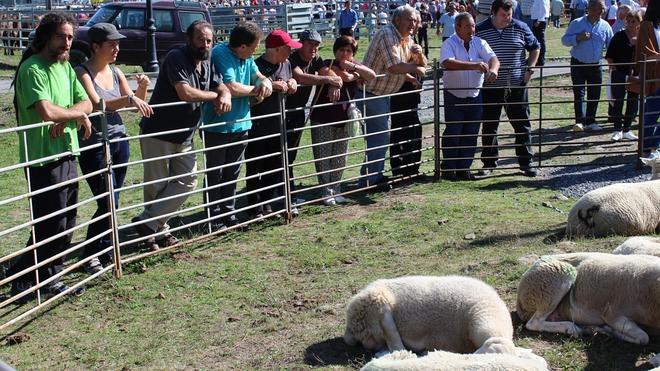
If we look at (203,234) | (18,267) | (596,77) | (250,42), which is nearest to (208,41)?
(250,42)

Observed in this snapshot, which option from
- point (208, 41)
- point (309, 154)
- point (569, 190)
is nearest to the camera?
point (208, 41)

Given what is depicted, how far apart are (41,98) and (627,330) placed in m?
4.39

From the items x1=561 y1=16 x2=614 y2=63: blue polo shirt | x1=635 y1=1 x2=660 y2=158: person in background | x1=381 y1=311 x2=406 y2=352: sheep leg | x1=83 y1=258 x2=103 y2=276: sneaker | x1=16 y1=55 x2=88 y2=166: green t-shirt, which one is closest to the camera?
x1=381 y1=311 x2=406 y2=352: sheep leg

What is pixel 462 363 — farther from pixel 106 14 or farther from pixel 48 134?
pixel 106 14

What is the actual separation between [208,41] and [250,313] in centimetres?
287

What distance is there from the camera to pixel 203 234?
8891mm

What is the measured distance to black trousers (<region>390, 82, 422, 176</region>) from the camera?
11086 mm

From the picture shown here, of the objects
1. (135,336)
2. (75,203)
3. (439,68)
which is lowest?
(135,336)

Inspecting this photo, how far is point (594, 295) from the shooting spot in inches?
228

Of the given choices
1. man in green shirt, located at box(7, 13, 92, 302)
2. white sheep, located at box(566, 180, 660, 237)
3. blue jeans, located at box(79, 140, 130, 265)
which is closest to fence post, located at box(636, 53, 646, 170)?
white sheep, located at box(566, 180, 660, 237)

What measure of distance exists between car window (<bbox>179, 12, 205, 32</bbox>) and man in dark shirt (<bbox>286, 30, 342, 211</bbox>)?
14541mm

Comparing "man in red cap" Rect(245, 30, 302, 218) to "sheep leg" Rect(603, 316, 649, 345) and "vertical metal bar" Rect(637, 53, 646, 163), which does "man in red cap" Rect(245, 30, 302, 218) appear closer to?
"sheep leg" Rect(603, 316, 649, 345)

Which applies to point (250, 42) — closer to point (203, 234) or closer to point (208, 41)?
point (208, 41)

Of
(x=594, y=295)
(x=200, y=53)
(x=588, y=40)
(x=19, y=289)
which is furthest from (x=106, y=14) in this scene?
(x=594, y=295)
